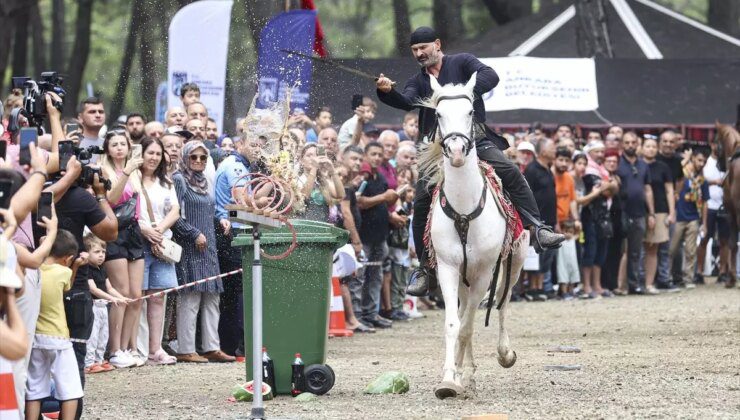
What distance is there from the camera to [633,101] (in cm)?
2712

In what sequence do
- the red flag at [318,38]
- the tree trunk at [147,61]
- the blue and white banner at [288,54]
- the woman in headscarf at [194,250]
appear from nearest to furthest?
1. the woman in headscarf at [194,250]
2. the blue and white banner at [288,54]
3. the tree trunk at [147,61]
4. the red flag at [318,38]

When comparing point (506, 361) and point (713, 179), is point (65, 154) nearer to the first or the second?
point (506, 361)

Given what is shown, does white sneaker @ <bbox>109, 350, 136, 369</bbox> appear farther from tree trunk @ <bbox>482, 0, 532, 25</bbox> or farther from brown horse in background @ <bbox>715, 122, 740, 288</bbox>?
tree trunk @ <bbox>482, 0, 532, 25</bbox>

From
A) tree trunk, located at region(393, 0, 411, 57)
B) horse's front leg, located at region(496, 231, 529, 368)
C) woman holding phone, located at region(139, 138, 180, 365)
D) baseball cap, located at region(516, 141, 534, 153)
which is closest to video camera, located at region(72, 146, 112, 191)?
horse's front leg, located at region(496, 231, 529, 368)

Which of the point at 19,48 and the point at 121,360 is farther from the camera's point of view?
the point at 19,48

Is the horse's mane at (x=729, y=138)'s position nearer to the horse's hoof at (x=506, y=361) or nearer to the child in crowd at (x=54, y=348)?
the horse's hoof at (x=506, y=361)

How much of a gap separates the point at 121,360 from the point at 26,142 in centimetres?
597

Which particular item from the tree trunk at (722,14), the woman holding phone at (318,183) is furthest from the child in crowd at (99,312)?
the tree trunk at (722,14)

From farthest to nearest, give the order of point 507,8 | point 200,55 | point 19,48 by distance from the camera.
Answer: point 507,8 → point 19,48 → point 200,55

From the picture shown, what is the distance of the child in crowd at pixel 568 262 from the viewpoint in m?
22.1

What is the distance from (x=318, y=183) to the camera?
15016 mm

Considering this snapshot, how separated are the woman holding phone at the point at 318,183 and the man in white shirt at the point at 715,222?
10.9 metres

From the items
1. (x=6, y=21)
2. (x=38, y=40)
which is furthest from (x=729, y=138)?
(x=38, y=40)

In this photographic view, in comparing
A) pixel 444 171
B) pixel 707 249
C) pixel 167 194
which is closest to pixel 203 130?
pixel 167 194
